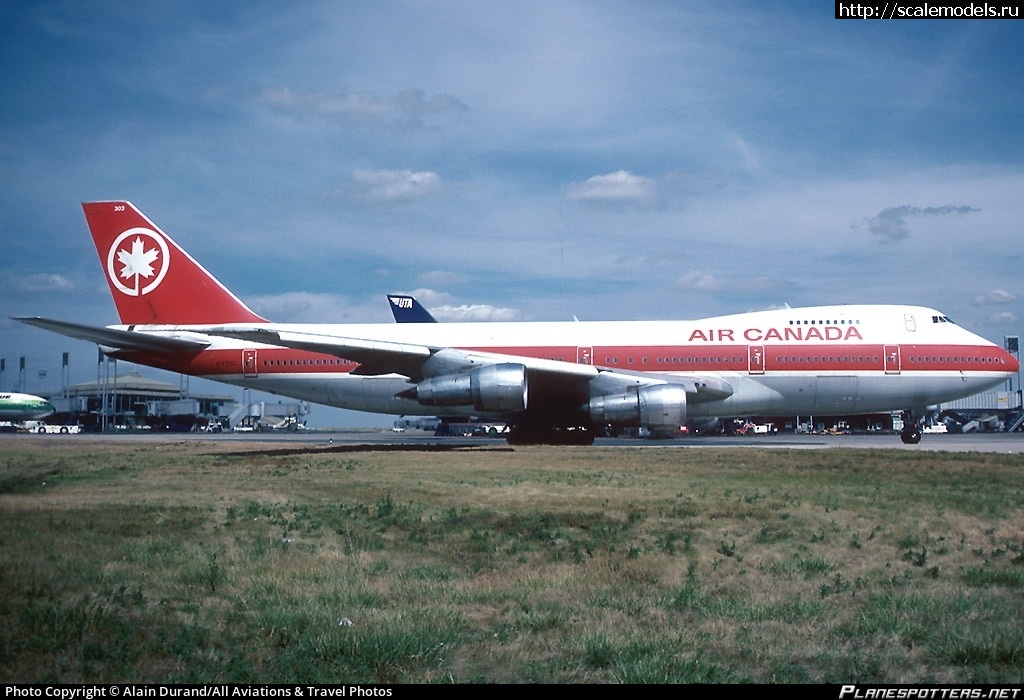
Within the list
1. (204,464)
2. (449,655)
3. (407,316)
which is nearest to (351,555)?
(449,655)

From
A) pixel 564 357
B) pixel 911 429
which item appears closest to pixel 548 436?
pixel 564 357

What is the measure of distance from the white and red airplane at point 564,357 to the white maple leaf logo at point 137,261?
4 cm

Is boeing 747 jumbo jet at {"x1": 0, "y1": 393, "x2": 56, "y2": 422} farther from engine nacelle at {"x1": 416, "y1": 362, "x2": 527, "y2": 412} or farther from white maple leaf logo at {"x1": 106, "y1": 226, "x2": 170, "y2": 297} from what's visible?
engine nacelle at {"x1": 416, "y1": 362, "x2": 527, "y2": 412}

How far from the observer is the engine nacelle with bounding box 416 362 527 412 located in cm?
2388

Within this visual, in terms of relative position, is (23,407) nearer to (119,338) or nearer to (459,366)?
(119,338)

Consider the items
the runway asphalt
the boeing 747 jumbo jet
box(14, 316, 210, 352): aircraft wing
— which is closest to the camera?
box(14, 316, 210, 352): aircraft wing

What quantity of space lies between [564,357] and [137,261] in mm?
15395

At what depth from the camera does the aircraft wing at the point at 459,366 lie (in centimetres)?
2403

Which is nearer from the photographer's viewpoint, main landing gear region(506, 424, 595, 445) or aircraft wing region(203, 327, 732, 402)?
aircraft wing region(203, 327, 732, 402)

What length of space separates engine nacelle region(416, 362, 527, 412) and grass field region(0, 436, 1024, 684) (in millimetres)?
8869

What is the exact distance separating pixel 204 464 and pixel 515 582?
12364 millimetres

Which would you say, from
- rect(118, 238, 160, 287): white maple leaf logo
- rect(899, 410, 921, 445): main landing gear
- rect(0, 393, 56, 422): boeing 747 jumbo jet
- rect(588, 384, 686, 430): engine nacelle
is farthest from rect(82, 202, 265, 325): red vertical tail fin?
rect(0, 393, 56, 422): boeing 747 jumbo jet

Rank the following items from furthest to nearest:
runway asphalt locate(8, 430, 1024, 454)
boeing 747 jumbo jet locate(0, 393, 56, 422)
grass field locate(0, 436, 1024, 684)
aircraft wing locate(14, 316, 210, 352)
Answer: boeing 747 jumbo jet locate(0, 393, 56, 422) < runway asphalt locate(8, 430, 1024, 454) < aircraft wing locate(14, 316, 210, 352) < grass field locate(0, 436, 1024, 684)

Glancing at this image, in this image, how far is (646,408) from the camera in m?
24.0
